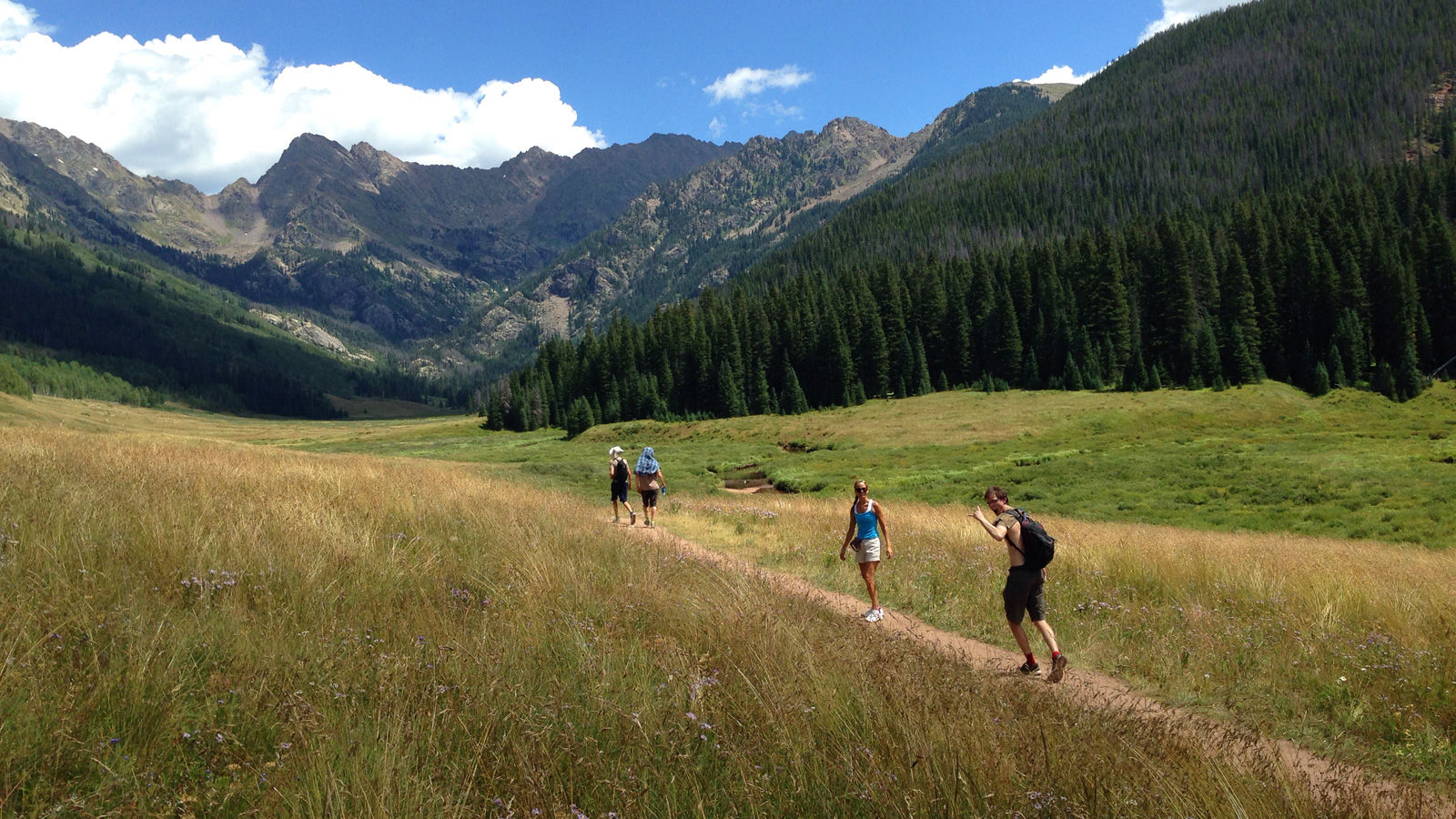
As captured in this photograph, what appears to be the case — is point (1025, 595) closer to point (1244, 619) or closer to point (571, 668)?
point (1244, 619)

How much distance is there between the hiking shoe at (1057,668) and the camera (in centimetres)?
800

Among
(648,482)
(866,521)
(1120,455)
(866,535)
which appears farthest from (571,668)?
(1120,455)

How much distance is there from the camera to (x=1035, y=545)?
8.74 meters

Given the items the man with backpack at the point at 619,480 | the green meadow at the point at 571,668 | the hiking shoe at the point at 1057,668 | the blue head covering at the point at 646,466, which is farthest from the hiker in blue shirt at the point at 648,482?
the hiking shoe at the point at 1057,668

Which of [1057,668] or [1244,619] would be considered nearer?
[1057,668]

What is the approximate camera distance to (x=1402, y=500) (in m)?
29.6

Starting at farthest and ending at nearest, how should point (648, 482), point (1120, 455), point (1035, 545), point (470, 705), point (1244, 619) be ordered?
point (1120, 455) < point (648, 482) < point (1244, 619) < point (1035, 545) < point (470, 705)

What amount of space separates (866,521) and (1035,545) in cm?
323

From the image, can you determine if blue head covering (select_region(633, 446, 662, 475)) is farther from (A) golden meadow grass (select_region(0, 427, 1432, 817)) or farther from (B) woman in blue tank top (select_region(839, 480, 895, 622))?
(A) golden meadow grass (select_region(0, 427, 1432, 817))

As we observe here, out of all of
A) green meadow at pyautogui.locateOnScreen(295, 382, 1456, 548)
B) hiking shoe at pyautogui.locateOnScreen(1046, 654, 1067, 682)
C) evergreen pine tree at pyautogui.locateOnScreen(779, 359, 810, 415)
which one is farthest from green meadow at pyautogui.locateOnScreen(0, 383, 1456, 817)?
evergreen pine tree at pyautogui.locateOnScreen(779, 359, 810, 415)

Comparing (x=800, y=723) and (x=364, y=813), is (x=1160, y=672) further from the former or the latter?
(x=364, y=813)

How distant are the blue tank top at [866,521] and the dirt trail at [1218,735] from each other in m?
1.14

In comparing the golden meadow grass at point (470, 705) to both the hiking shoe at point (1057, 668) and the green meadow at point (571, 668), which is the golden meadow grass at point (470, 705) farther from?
the hiking shoe at point (1057, 668)

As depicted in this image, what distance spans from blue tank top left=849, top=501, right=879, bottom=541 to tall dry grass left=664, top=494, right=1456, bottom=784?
1.51 meters
